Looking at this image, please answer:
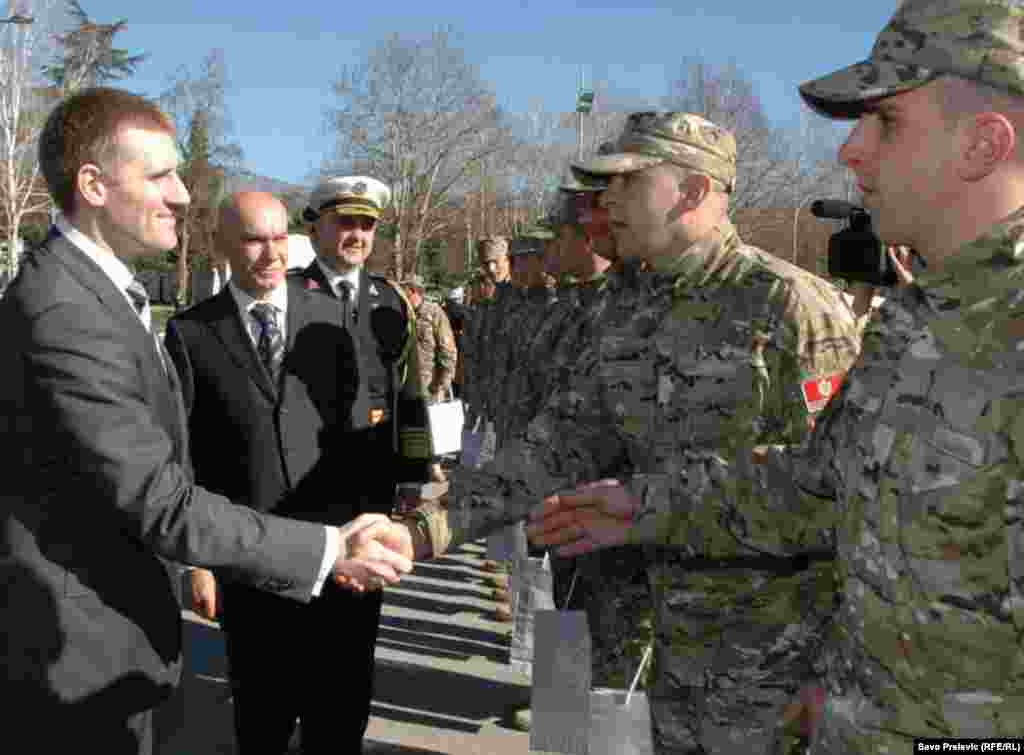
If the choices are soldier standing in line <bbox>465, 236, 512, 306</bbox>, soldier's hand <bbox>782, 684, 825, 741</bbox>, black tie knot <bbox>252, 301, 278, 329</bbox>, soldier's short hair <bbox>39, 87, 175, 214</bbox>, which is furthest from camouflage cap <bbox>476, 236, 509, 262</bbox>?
soldier's hand <bbox>782, 684, 825, 741</bbox>

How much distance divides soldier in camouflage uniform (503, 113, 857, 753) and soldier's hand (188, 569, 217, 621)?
135cm

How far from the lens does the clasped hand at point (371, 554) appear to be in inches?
114

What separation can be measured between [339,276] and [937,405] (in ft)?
9.76

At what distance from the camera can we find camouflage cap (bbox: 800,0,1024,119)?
1.49m

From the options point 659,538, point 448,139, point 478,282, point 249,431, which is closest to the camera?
point 659,538

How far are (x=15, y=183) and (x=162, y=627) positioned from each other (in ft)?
117

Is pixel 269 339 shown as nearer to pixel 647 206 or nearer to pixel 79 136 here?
pixel 79 136

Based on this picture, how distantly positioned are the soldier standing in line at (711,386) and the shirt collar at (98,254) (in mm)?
1260

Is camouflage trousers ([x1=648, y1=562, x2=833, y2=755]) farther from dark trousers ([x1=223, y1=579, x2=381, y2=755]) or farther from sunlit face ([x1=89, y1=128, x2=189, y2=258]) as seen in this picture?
sunlit face ([x1=89, y1=128, x2=189, y2=258])

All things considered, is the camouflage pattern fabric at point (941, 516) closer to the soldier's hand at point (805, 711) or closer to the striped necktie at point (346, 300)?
the soldier's hand at point (805, 711)

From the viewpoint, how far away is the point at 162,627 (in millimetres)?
2410

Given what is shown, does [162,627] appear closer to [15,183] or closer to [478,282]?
[478,282]

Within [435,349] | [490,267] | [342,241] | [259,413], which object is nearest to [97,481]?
[259,413]

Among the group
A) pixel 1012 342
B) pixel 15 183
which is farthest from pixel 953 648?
pixel 15 183
